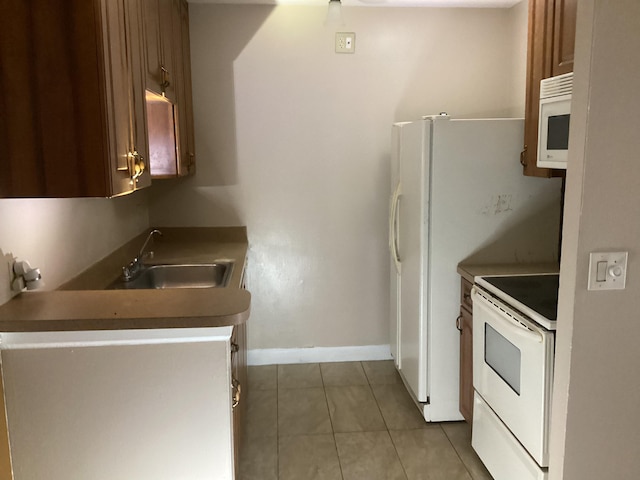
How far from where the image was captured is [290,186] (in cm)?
362

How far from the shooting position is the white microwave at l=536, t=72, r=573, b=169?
2213 mm

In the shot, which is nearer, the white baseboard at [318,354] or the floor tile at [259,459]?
the floor tile at [259,459]

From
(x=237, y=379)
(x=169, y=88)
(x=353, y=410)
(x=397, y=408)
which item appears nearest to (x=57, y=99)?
(x=169, y=88)

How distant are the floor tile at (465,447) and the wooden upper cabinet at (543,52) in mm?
1362

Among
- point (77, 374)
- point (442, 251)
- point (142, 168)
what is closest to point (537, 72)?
point (442, 251)

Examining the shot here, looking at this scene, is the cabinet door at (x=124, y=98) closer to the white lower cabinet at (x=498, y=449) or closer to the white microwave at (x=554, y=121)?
the white microwave at (x=554, y=121)

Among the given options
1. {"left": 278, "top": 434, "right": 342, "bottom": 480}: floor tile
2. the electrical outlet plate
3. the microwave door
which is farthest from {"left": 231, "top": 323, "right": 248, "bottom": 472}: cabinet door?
the electrical outlet plate

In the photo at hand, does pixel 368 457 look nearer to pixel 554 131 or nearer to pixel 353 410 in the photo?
pixel 353 410

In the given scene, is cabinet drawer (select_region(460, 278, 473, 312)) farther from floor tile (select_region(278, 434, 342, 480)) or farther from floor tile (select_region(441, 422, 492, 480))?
floor tile (select_region(278, 434, 342, 480))

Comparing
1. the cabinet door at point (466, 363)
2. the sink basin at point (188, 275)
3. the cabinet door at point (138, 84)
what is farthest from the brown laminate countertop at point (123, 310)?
the cabinet door at point (466, 363)

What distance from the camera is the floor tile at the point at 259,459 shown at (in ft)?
8.42

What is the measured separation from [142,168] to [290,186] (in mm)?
1740

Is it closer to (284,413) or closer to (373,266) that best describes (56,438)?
(284,413)

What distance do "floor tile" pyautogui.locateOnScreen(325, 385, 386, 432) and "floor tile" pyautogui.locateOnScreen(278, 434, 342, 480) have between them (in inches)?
6.4
